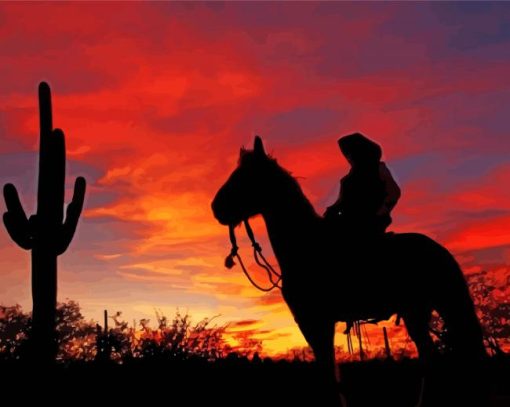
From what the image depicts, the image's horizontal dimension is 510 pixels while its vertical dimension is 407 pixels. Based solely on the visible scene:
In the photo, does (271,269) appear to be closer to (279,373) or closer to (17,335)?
(279,373)

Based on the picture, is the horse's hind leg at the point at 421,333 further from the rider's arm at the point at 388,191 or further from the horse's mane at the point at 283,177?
the horse's mane at the point at 283,177

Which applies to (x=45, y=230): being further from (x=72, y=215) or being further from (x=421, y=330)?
(x=421, y=330)

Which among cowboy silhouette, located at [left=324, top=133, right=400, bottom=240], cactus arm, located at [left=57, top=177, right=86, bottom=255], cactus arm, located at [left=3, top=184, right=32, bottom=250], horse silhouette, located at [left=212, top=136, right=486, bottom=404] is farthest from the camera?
cactus arm, located at [left=57, top=177, right=86, bottom=255]

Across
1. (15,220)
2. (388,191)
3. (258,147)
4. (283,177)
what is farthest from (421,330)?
(15,220)

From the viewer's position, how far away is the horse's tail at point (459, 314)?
802 cm

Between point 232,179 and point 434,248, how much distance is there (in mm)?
2634

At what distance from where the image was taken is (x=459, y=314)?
823 centimetres

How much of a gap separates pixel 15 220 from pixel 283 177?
18.8 ft

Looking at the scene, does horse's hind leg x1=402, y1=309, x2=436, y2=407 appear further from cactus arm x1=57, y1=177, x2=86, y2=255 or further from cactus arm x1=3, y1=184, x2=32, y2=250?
cactus arm x1=3, y1=184, x2=32, y2=250

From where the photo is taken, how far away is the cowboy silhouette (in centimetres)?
862

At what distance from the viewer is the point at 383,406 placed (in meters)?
10.9

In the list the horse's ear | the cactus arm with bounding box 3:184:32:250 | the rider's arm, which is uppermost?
the cactus arm with bounding box 3:184:32:250

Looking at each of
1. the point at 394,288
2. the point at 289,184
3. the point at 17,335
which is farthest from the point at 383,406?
the point at 17,335

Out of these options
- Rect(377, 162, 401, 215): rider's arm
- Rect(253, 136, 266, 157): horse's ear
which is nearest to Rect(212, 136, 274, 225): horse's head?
Rect(253, 136, 266, 157): horse's ear
